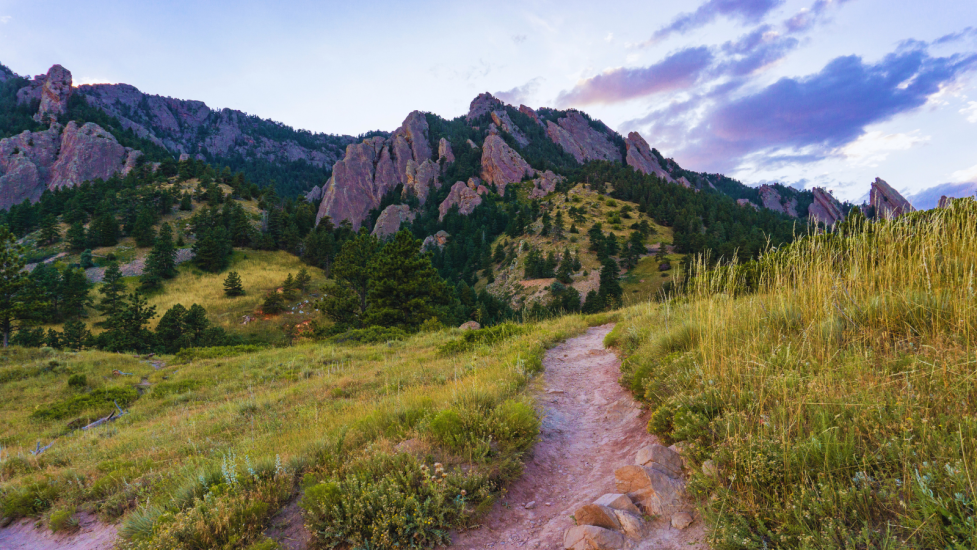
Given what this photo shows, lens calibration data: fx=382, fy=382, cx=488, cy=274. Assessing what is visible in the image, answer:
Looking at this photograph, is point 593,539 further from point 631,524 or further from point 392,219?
point 392,219

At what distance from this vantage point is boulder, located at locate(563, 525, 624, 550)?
3254 mm

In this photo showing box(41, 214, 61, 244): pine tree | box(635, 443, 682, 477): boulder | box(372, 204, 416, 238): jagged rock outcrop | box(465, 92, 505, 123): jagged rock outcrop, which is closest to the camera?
box(635, 443, 682, 477): boulder

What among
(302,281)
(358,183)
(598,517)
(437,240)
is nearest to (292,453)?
(598,517)

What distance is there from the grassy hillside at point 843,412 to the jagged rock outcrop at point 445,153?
455 feet

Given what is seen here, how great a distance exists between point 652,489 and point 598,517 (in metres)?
0.58

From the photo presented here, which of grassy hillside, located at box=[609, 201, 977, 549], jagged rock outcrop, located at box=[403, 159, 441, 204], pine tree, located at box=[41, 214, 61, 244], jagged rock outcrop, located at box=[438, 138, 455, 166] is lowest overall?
grassy hillside, located at box=[609, 201, 977, 549]

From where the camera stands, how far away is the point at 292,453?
206 inches

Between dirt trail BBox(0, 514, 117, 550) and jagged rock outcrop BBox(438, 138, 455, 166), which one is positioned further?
A: jagged rock outcrop BBox(438, 138, 455, 166)

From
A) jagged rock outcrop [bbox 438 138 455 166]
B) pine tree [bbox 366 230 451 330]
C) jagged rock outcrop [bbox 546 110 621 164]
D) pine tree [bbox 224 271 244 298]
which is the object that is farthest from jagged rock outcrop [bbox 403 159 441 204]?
pine tree [bbox 366 230 451 330]

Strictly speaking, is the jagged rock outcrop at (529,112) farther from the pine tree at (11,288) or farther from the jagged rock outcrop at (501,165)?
the pine tree at (11,288)

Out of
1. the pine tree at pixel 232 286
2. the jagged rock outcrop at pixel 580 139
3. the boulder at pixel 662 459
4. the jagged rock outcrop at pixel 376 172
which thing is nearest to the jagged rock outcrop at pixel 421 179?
the jagged rock outcrop at pixel 376 172

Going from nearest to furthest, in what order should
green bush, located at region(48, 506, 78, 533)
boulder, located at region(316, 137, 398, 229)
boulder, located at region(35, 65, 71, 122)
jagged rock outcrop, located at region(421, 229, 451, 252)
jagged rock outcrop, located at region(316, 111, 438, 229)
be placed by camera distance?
green bush, located at region(48, 506, 78, 533), jagged rock outcrop, located at region(421, 229, 451, 252), boulder, located at region(35, 65, 71, 122), boulder, located at region(316, 137, 398, 229), jagged rock outcrop, located at region(316, 111, 438, 229)

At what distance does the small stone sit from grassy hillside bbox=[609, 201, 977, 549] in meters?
0.18

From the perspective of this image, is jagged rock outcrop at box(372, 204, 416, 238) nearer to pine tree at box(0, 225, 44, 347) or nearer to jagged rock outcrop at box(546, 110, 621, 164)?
pine tree at box(0, 225, 44, 347)
